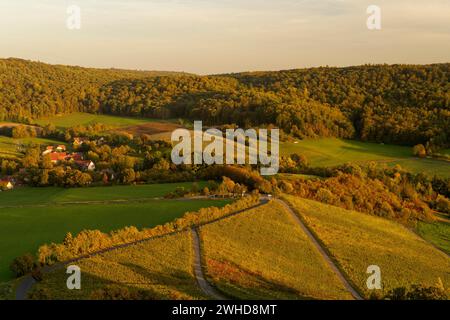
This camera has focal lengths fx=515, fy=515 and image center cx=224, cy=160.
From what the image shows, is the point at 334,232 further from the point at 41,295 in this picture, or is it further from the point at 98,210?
the point at 41,295

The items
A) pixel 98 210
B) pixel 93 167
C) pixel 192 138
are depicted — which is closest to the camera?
pixel 98 210

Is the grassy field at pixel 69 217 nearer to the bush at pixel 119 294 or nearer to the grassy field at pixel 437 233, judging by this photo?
the bush at pixel 119 294

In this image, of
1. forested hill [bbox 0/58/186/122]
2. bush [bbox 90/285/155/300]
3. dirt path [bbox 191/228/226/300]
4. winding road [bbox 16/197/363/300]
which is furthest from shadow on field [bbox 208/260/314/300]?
forested hill [bbox 0/58/186/122]

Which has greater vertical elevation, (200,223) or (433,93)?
(433,93)

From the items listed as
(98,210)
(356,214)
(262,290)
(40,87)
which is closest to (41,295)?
(262,290)

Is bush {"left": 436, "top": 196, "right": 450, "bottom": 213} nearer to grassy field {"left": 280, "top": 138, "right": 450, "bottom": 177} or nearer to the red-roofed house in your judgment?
grassy field {"left": 280, "top": 138, "right": 450, "bottom": 177}

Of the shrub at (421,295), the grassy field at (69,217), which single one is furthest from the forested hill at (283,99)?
the shrub at (421,295)
